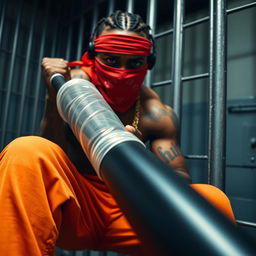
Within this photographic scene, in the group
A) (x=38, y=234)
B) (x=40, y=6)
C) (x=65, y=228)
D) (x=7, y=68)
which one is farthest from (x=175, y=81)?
(x=40, y=6)

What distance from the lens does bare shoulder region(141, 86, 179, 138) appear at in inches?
45.0

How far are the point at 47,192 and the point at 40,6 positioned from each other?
2199 millimetres

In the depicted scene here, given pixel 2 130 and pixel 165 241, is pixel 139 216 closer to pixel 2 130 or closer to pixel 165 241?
pixel 165 241

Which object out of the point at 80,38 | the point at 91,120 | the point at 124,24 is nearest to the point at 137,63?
the point at 124,24

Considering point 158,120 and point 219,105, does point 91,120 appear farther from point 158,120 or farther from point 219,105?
point 219,105

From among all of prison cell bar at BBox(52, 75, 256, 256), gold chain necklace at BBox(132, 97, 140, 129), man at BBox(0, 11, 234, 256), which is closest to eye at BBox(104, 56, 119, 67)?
man at BBox(0, 11, 234, 256)

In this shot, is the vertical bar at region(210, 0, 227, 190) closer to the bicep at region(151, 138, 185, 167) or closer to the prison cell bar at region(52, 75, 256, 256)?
the bicep at region(151, 138, 185, 167)

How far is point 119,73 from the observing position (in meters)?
1.03

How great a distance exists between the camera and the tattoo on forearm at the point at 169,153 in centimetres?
108

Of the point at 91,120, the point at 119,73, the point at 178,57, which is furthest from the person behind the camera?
the point at 178,57

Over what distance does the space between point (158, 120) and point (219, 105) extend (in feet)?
0.90

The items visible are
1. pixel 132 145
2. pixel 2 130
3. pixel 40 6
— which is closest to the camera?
pixel 132 145

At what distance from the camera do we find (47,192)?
63 cm

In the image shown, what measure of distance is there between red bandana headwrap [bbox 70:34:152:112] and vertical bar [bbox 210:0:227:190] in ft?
1.09
